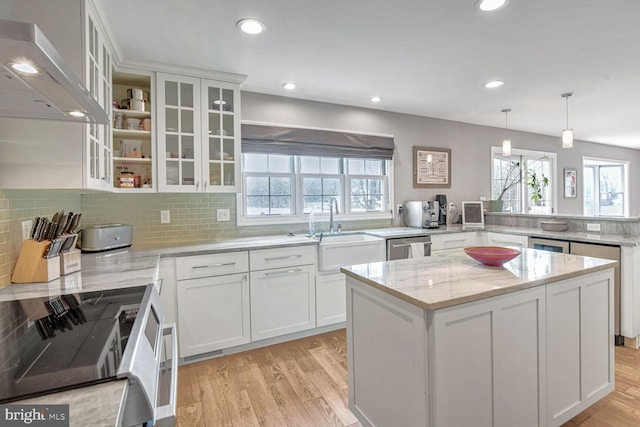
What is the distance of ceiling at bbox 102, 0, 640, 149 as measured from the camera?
1.82 m

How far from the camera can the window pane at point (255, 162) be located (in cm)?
319

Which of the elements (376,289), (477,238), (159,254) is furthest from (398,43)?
(477,238)

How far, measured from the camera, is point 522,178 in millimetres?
5113

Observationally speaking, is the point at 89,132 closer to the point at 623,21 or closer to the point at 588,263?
the point at 588,263

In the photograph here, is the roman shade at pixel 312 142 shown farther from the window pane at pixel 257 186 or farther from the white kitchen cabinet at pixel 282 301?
the white kitchen cabinet at pixel 282 301

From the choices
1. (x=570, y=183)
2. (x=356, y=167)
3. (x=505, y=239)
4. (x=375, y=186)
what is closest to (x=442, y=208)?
(x=505, y=239)

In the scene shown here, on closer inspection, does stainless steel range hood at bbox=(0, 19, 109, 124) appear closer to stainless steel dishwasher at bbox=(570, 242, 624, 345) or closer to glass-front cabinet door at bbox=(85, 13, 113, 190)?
glass-front cabinet door at bbox=(85, 13, 113, 190)

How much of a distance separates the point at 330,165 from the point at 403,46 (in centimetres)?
159

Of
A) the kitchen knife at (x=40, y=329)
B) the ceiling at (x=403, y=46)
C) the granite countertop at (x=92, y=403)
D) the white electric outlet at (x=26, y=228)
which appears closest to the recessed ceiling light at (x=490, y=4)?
the ceiling at (x=403, y=46)

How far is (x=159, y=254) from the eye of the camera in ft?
7.30

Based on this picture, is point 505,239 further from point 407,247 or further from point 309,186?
point 309,186

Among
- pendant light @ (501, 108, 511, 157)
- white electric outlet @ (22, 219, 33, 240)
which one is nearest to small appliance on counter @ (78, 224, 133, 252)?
white electric outlet @ (22, 219, 33, 240)

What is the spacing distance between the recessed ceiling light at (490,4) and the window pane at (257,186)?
7.50 feet

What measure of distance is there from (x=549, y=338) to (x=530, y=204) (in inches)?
181
